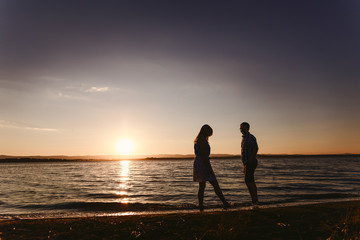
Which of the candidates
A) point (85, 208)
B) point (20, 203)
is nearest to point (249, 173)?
point (85, 208)

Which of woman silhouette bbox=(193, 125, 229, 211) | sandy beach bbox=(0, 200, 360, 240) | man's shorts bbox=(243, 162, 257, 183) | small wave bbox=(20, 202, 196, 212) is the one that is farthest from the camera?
small wave bbox=(20, 202, 196, 212)

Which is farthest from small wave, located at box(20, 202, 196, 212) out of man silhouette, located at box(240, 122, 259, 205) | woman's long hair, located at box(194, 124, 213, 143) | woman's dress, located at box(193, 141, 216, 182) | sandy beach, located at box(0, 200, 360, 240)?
woman's long hair, located at box(194, 124, 213, 143)

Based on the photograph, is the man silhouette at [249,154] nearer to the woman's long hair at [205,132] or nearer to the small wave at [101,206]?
the woman's long hair at [205,132]

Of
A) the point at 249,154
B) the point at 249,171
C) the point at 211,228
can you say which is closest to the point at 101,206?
the point at 249,171

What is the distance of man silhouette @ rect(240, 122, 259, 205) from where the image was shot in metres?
7.52

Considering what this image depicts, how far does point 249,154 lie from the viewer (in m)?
7.59

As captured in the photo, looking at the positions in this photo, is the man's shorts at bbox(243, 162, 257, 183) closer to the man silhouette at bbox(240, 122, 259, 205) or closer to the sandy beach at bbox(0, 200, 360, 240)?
the man silhouette at bbox(240, 122, 259, 205)

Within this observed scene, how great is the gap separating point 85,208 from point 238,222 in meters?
8.65

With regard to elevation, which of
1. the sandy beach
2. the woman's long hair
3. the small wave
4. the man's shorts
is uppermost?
the woman's long hair

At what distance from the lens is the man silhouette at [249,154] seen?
7520mm

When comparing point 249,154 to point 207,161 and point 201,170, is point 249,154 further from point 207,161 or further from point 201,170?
point 201,170

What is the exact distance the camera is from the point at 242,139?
791 cm

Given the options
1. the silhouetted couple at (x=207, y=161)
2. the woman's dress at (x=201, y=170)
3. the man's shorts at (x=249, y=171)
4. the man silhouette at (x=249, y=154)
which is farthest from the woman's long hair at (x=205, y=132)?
the man's shorts at (x=249, y=171)

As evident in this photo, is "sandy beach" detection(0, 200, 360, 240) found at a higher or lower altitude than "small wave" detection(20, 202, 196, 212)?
higher
